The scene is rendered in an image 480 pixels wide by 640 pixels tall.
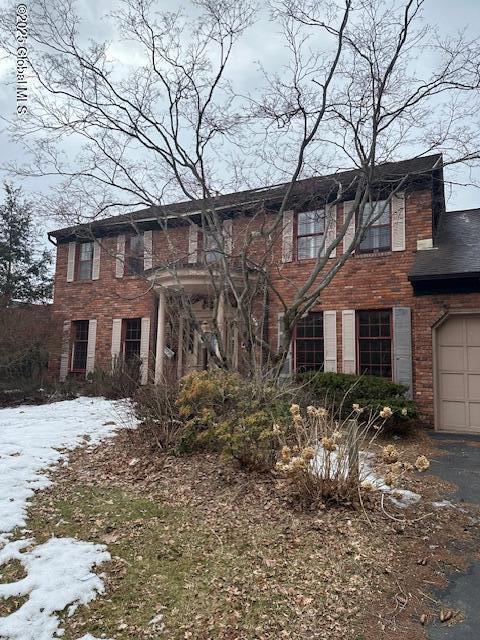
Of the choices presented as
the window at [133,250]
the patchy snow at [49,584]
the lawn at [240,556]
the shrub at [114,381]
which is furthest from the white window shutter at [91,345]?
the patchy snow at [49,584]

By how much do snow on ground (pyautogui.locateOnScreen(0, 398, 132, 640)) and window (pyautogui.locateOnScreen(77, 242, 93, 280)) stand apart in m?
7.77

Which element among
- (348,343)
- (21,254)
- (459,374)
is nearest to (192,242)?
(348,343)

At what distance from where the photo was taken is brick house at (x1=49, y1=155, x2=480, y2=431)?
866 cm

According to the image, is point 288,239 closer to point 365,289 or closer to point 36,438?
point 365,289

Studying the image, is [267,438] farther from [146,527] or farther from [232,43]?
[232,43]

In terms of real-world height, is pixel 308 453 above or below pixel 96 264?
below

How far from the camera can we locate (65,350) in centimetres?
1358

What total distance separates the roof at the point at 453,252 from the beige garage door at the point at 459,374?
1.13m

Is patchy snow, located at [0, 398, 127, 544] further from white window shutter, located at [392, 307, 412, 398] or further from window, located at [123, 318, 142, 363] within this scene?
white window shutter, located at [392, 307, 412, 398]

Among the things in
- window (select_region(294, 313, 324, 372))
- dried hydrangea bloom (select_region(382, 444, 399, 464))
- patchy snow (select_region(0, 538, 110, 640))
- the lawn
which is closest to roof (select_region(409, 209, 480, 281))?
window (select_region(294, 313, 324, 372))

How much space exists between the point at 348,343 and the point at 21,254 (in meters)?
16.5

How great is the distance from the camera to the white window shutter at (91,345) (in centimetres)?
1308

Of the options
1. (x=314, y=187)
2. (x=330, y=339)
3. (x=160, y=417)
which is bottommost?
(x=160, y=417)

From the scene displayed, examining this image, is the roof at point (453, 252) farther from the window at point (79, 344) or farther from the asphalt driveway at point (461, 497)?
the window at point (79, 344)
